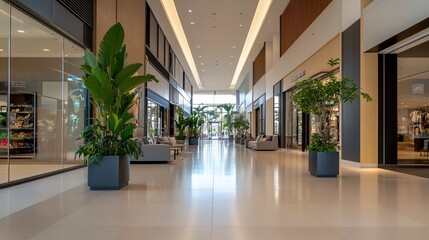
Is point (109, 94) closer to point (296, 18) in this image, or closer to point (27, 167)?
point (27, 167)

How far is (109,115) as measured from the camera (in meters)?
6.31

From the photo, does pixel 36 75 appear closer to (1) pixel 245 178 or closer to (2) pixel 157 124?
(1) pixel 245 178

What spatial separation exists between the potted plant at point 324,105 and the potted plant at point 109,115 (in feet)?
11.9

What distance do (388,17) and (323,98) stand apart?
2.54 meters

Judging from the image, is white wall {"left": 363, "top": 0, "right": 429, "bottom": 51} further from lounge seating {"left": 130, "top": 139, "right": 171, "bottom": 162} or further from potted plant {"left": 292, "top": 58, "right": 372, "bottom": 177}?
lounge seating {"left": 130, "top": 139, "right": 171, "bottom": 162}

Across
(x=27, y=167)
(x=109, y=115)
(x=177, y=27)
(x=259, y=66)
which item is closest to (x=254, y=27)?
(x=177, y=27)

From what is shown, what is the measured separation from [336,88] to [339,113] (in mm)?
3974

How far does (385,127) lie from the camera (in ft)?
31.3

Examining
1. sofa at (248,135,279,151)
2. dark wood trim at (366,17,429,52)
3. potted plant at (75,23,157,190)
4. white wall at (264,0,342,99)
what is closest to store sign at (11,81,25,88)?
potted plant at (75,23,157,190)

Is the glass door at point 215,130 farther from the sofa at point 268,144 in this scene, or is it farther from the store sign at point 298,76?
the store sign at point 298,76

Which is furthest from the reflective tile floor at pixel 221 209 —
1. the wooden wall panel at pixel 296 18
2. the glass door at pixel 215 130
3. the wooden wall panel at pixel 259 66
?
the glass door at pixel 215 130

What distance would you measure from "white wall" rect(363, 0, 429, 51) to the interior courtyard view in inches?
1.3

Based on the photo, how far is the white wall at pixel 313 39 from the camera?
11352 millimetres

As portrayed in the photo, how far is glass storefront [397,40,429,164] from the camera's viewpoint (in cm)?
955
